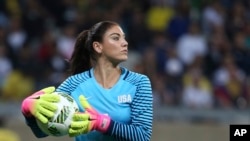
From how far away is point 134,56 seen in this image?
44.8ft

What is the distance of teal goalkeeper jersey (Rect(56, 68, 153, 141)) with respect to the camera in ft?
20.3

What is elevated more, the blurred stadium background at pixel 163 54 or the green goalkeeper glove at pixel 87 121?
the blurred stadium background at pixel 163 54

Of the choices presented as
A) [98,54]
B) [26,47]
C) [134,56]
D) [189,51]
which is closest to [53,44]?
[26,47]

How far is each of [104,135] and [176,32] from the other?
797 centimetres

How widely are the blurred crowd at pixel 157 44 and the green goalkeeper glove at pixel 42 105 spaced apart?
21.3ft

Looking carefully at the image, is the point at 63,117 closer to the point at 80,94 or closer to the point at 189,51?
the point at 80,94

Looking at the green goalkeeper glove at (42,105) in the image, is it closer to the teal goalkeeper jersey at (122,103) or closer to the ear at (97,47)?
the teal goalkeeper jersey at (122,103)

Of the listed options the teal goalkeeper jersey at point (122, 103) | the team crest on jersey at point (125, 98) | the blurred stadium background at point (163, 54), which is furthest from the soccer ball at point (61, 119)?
the blurred stadium background at point (163, 54)

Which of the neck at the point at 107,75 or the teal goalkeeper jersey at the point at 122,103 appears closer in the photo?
the teal goalkeeper jersey at the point at 122,103

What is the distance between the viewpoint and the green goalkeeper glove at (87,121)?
6.01 metres

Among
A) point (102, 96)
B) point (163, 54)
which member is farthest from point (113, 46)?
point (163, 54)

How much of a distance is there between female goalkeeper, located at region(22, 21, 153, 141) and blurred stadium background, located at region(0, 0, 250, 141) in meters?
4.55

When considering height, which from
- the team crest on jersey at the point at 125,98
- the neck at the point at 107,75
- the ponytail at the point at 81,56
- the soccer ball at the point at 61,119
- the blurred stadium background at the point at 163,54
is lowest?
the soccer ball at the point at 61,119

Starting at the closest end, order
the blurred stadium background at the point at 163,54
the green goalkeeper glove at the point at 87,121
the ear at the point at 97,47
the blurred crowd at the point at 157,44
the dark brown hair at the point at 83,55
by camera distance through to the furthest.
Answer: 1. the green goalkeeper glove at the point at 87,121
2. the ear at the point at 97,47
3. the dark brown hair at the point at 83,55
4. the blurred stadium background at the point at 163,54
5. the blurred crowd at the point at 157,44
